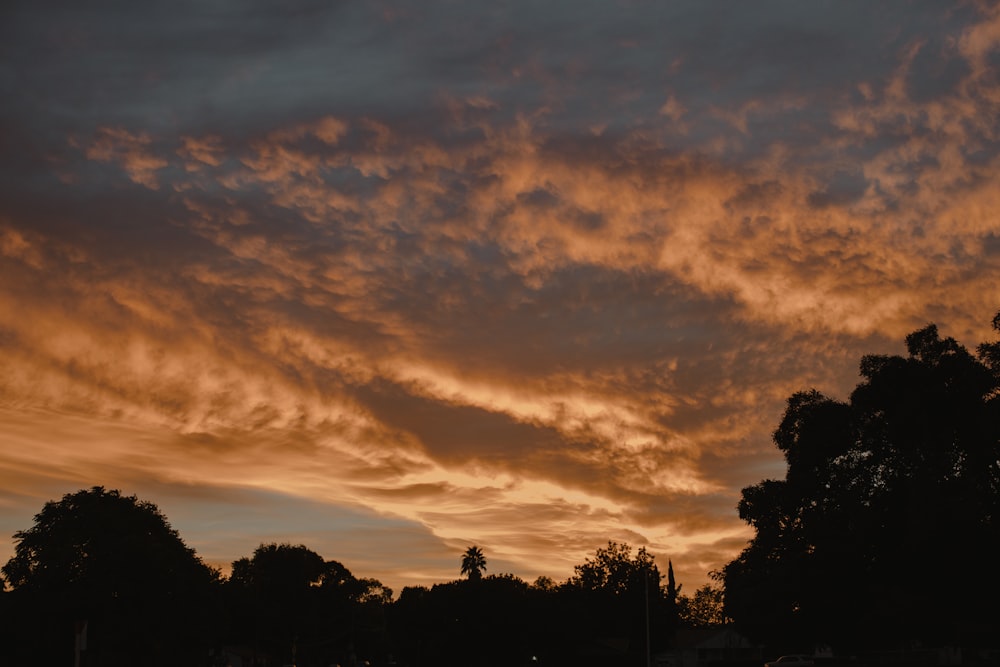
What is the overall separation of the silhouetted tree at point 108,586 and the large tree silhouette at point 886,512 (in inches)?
1676

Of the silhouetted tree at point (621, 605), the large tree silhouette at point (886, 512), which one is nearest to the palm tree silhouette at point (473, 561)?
the silhouetted tree at point (621, 605)

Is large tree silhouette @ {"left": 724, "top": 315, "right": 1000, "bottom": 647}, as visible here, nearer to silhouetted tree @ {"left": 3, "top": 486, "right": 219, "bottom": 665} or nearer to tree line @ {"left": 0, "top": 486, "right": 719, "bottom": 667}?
tree line @ {"left": 0, "top": 486, "right": 719, "bottom": 667}

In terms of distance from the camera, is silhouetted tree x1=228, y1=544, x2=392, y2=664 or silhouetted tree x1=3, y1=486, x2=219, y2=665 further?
silhouetted tree x1=228, y1=544, x2=392, y2=664

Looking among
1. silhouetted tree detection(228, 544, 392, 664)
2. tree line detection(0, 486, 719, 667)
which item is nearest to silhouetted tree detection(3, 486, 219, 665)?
tree line detection(0, 486, 719, 667)

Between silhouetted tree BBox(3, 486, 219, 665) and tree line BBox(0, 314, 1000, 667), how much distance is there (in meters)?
0.13

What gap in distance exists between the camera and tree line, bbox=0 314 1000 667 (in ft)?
148

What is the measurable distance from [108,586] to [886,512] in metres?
55.0

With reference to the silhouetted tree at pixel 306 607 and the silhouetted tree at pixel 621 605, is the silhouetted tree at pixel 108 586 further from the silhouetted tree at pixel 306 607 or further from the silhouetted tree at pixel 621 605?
the silhouetted tree at pixel 306 607

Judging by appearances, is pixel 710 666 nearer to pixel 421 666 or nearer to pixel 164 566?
pixel 421 666

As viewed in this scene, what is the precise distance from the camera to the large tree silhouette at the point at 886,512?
4466 cm

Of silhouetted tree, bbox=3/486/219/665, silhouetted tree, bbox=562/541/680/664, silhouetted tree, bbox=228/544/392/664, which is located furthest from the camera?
silhouetted tree, bbox=228/544/392/664

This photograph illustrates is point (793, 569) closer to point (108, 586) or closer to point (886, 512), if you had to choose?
point (886, 512)

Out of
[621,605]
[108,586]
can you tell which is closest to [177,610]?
[108,586]

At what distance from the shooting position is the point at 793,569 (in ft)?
165
